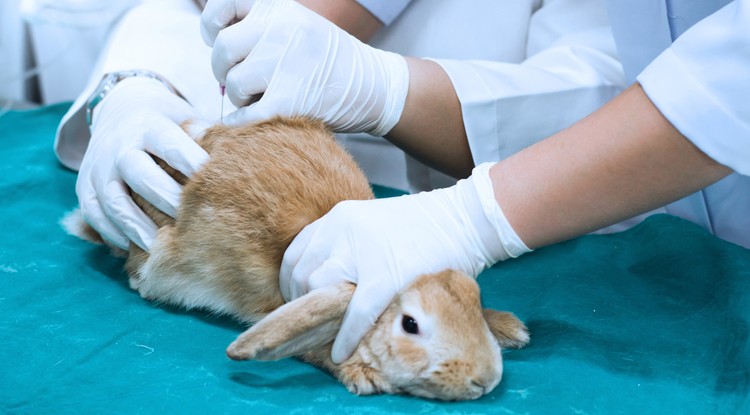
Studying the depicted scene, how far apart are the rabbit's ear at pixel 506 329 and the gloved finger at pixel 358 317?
0.56ft

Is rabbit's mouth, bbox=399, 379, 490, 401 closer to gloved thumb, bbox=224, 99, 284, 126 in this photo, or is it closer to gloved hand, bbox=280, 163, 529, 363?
gloved hand, bbox=280, 163, 529, 363

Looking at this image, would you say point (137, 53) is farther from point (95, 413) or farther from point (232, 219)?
point (95, 413)

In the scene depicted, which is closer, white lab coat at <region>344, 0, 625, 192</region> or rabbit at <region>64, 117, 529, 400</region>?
rabbit at <region>64, 117, 529, 400</region>

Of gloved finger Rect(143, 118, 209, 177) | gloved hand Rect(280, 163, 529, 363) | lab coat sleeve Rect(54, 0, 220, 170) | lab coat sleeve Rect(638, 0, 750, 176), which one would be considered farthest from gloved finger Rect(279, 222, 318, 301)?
lab coat sleeve Rect(54, 0, 220, 170)

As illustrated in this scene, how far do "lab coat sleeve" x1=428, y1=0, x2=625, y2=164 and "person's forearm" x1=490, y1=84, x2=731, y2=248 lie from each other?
40 cm

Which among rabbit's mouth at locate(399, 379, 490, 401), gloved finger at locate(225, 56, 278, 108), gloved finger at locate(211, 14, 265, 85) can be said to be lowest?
rabbit's mouth at locate(399, 379, 490, 401)

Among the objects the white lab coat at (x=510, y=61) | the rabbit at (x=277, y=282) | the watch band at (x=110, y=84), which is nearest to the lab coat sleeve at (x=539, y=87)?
the white lab coat at (x=510, y=61)

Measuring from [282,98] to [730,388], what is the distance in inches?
32.7

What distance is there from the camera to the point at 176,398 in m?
0.99

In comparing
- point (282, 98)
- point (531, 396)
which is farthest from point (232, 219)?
point (531, 396)

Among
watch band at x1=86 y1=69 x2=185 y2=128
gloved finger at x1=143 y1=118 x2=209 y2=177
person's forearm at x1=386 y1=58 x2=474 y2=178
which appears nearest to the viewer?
gloved finger at x1=143 y1=118 x2=209 y2=177

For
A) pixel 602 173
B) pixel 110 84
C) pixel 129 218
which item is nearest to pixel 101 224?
pixel 129 218

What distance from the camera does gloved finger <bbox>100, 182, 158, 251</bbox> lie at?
4.35ft

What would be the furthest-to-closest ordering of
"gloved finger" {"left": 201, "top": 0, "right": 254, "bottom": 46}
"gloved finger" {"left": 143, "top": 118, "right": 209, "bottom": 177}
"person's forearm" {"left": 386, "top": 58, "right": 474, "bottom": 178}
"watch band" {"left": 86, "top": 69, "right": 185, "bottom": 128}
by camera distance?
"watch band" {"left": 86, "top": 69, "right": 185, "bottom": 128} → "person's forearm" {"left": 386, "top": 58, "right": 474, "bottom": 178} → "gloved finger" {"left": 201, "top": 0, "right": 254, "bottom": 46} → "gloved finger" {"left": 143, "top": 118, "right": 209, "bottom": 177}
